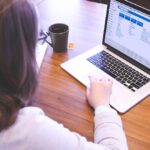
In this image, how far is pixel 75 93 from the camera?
111 centimetres

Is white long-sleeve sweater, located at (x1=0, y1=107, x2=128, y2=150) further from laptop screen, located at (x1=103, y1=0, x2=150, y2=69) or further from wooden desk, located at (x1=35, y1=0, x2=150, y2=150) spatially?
laptop screen, located at (x1=103, y1=0, x2=150, y2=69)

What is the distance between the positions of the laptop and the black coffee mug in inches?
3.6

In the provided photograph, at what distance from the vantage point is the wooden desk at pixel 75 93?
975 millimetres

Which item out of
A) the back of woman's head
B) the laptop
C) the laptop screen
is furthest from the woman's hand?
the back of woman's head

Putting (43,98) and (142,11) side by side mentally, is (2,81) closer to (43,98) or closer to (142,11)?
(43,98)

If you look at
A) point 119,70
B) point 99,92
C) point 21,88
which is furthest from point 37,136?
point 119,70

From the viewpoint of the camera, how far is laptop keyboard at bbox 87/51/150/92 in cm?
112

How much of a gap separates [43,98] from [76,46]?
0.37m

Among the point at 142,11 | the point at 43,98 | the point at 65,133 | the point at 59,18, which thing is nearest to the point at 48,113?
the point at 43,98

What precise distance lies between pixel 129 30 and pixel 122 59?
0.45 feet

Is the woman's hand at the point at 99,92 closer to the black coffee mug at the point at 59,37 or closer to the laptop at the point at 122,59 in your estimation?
the laptop at the point at 122,59

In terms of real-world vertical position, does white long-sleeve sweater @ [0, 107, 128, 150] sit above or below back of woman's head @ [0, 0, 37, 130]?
below

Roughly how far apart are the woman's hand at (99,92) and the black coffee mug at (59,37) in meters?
0.26

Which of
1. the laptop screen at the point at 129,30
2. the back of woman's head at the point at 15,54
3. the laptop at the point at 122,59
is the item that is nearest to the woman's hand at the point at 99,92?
the laptop at the point at 122,59
